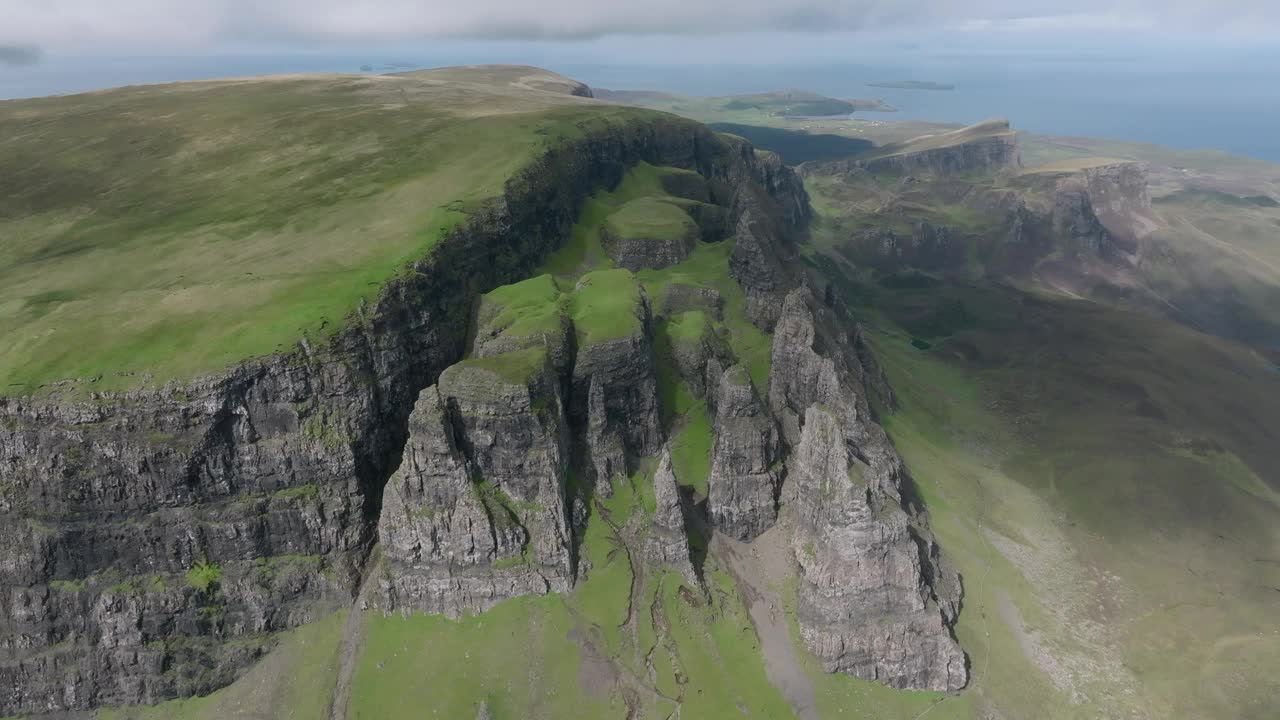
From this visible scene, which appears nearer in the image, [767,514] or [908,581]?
[908,581]

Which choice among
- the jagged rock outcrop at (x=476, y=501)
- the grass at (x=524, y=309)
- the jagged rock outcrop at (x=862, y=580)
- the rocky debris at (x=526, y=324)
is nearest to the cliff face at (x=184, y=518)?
the jagged rock outcrop at (x=476, y=501)

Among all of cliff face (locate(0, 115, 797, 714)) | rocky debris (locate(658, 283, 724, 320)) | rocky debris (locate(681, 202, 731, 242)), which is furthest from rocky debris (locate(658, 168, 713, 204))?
cliff face (locate(0, 115, 797, 714))

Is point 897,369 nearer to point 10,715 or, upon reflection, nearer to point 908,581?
point 908,581

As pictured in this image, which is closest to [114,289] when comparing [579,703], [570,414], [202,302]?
[202,302]

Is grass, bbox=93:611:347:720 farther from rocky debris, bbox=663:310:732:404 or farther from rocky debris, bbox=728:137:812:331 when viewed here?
rocky debris, bbox=728:137:812:331

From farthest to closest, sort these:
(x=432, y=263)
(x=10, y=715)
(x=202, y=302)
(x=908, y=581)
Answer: (x=432, y=263) < (x=202, y=302) < (x=908, y=581) < (x=10, y=715)

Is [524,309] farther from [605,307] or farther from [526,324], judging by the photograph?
[605,307]

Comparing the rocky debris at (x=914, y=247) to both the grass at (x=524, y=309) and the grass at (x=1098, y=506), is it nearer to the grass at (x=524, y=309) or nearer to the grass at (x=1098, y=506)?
the grass at (x=1098, y=506)

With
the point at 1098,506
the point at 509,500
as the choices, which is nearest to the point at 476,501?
the point at 509,500
